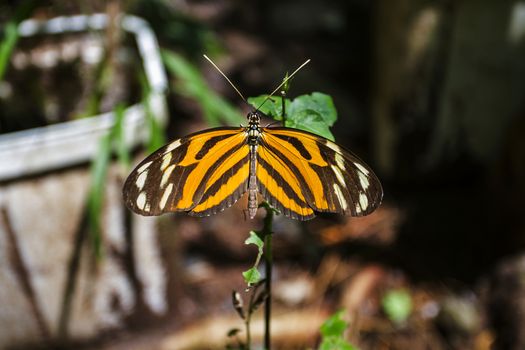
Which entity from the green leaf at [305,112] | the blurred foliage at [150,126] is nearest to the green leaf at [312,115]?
the green leaf at [305,112]

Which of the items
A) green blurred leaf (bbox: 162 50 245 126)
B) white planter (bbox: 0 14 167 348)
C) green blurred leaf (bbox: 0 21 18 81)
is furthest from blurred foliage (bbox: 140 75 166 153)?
green blurred leaf (bbox: 0 21 18 81)

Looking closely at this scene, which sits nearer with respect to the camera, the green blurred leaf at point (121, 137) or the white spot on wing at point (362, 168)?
the white spot on wing at point (362, 168)

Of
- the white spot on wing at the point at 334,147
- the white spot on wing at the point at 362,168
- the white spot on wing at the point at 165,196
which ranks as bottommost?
the white spot on wing at the point at 165,196

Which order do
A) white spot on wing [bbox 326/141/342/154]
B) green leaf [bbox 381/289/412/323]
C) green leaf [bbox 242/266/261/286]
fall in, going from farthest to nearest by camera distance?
green leaf [bbox 381/289/412/323] → white spot on wing [bbox 326/141/342/154] → green leaf [bbox 242/266/261/286]

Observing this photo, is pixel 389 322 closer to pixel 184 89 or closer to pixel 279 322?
pixel 279 322

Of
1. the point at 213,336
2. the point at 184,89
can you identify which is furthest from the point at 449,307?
the point at 184,89

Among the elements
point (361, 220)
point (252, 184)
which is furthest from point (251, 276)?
point (361, 220)

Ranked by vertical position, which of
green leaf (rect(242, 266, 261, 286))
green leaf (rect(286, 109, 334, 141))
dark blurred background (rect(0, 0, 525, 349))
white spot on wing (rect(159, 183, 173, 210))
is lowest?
dark blurred background (rect(0, 0, 525, 349))

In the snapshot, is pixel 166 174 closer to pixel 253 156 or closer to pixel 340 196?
pixel 253 156

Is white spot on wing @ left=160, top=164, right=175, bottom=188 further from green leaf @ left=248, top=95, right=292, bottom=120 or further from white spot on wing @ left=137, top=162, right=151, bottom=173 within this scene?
green leaf @ left=248, top=95, right=292, bottom=120

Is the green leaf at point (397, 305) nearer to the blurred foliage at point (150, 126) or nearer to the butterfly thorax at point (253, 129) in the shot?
the blurred foliage at point (150, 126)
